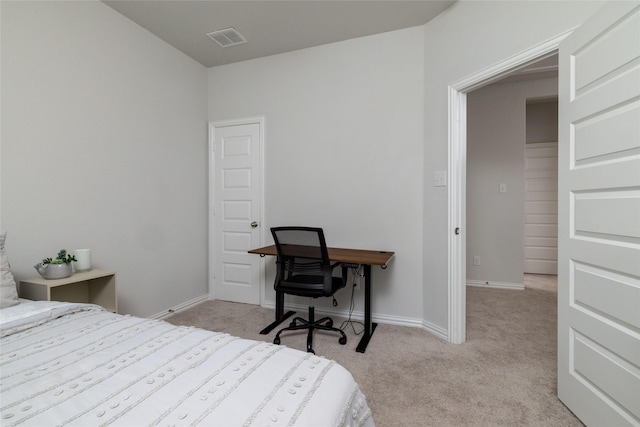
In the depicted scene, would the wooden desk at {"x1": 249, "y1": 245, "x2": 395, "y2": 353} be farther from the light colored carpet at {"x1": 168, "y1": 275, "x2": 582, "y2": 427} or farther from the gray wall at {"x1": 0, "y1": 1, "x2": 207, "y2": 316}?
the gray wall at {"x1": 0, "y1": 1, "x2": 207, "y2": 316}

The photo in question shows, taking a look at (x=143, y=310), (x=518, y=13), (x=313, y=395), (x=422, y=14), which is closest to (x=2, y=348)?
(x=313, y=395)

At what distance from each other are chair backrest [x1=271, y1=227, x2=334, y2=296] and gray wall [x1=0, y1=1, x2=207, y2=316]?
142 centimetres

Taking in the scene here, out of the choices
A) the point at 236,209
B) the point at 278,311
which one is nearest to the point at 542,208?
the point at 278,311

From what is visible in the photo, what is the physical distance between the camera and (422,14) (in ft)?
8.51

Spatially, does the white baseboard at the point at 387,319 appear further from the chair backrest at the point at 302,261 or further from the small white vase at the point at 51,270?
the small white vase at the point at 51,270

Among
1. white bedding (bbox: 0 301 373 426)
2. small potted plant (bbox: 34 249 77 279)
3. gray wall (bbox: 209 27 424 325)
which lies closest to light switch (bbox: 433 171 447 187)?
gray wall (bbox: 209 27 424 325)

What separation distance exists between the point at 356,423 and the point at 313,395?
0.25 m

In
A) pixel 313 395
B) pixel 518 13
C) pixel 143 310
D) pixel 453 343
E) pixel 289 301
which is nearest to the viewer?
pixel 313 395

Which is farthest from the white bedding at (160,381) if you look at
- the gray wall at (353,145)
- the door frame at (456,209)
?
the gray wall at (353,145)

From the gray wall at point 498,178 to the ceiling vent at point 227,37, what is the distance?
3.21 m

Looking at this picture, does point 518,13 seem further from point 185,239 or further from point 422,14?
point 185,239

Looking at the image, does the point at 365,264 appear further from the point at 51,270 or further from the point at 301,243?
the point at 51,270

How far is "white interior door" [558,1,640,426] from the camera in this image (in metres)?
1.27

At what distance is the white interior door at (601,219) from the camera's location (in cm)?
127
